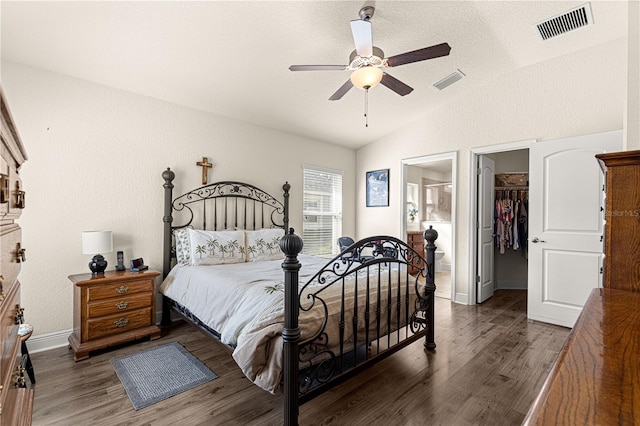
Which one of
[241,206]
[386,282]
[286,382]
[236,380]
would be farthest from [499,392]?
[241,206]

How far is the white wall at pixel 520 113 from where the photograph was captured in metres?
3.20

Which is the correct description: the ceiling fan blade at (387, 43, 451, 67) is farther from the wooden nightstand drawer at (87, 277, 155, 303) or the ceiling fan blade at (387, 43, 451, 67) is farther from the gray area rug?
the wooden nightstand drawer at (87, 277, 155, 303)

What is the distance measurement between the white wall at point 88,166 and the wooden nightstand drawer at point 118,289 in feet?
1.63

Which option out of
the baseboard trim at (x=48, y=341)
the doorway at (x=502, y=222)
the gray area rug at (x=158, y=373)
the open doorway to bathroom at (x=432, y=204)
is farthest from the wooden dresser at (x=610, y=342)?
the open doorway to bathroom at (x=432, y=204)

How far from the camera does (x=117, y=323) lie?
8.96ft

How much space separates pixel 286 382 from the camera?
1642mm

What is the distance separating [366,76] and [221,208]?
2.51 meters

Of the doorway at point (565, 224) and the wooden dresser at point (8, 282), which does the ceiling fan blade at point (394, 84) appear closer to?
the doorway at point (565, 224)

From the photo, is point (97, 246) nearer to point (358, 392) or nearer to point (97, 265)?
point (97, 265)

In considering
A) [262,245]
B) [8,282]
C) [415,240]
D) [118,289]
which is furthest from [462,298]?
[8,282]

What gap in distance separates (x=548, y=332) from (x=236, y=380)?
322 centimetres

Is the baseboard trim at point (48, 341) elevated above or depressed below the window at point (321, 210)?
below

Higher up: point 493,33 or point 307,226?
point 493,33

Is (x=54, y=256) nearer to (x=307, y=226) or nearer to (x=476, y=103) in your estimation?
A: (x=307, y=226)
